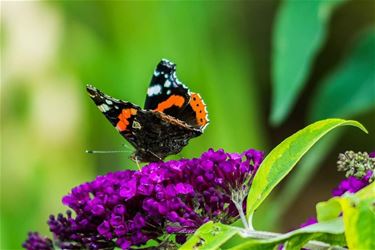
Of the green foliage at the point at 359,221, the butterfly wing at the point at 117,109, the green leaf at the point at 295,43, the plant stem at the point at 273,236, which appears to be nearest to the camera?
the green foliage at the point at 359,221

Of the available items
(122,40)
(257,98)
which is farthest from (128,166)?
(257,98)

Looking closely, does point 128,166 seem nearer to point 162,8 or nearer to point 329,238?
point 162,8

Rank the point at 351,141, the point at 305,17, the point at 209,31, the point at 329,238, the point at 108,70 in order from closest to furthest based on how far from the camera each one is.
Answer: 1. the point at 329,238
2. the point at 305,17
3. the point at 108,70
4. the point at 209,31
5. the point at 351,141

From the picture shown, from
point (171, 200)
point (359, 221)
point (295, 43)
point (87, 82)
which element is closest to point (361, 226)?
point (359, 221)

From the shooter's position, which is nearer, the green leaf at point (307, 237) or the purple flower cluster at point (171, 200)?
the green leaf at point (307, 237)

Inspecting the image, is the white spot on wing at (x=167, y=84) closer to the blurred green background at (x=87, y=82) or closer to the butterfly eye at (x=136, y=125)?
the butterfly eye at (x=136, y=125)

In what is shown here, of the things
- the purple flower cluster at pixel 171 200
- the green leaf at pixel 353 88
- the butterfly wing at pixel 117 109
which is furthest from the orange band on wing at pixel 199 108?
the green leaf at pixel 353 88
